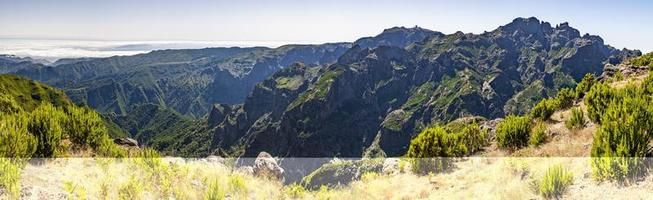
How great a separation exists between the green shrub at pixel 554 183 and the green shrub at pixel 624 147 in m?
0.92

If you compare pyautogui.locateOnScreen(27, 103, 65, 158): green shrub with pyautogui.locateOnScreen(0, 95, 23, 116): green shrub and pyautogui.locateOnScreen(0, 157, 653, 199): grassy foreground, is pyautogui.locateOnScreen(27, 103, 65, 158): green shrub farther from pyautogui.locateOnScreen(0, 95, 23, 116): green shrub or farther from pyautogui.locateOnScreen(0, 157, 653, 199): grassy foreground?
pyautogui.locateOnScreen(0, 95, 23, 116): green shrub

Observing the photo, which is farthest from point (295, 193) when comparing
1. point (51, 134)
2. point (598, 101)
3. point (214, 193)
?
point (598, 101)

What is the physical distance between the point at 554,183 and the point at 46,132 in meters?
17.0

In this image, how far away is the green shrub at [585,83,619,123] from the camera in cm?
2194

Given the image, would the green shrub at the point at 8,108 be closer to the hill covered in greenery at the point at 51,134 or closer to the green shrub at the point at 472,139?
the hill covered in greenery at the point at 51,134

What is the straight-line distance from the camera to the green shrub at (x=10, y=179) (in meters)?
10.8

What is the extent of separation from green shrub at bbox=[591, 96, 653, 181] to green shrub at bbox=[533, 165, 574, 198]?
92 centimetres

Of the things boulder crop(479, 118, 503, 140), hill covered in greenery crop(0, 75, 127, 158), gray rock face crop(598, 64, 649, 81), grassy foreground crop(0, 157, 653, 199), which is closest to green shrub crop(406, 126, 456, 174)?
grassy foreground crop(0, 157, 653, 199)

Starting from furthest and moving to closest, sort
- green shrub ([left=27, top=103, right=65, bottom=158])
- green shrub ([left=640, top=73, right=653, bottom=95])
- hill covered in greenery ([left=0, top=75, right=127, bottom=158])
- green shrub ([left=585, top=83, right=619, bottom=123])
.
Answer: green shrub ([left=640, top=73, right=653, bottom=95])
green shrub ([left=585, top=83, right=619, bottom=123])
green shrub ([left=27, top=103, right=65, bottom=158])
hill covered in greenery ([left=0, top=75, right=127, bottom=158])

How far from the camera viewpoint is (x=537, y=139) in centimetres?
2033

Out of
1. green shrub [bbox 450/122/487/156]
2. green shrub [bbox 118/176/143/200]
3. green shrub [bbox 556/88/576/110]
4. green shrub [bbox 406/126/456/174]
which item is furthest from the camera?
green shrub [bbox 556/88/576/110]

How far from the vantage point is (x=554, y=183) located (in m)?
11.8

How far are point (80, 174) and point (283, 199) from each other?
6376mm

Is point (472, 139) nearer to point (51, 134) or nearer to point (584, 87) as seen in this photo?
point (584, 87)
